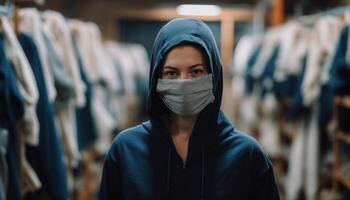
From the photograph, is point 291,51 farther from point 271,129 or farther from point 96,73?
point 96,73

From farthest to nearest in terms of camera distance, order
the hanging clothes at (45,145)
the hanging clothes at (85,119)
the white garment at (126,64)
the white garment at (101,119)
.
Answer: the white garment at (126,64)
the white garment at (101,119)
the hanging clothes at (85,119)
the hanging clothes at (45,145)

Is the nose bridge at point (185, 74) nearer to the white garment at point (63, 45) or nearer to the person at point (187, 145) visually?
the person at point (187, 145)

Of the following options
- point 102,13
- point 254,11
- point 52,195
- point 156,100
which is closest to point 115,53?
point 102,13

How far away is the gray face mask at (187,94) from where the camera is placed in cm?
137

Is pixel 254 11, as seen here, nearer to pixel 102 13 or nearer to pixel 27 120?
pixel 102 13

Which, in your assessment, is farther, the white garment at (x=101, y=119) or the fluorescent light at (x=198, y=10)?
the fluorescent light at (x=198, y=10)

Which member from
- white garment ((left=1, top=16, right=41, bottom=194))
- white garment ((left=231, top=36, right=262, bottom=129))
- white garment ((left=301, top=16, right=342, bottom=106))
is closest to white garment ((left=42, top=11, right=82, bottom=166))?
white garment ((left=1, top=16, right=41, bottom=194))

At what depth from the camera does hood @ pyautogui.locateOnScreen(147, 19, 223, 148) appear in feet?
4.40

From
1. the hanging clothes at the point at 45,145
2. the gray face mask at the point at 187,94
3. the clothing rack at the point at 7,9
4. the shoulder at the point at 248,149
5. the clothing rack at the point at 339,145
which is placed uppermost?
the clothing rack at the point at 7,9

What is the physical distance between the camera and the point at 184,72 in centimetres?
136

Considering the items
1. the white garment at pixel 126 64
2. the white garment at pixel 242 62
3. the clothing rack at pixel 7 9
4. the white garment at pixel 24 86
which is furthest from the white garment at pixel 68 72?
the white garment at pixel 242 62

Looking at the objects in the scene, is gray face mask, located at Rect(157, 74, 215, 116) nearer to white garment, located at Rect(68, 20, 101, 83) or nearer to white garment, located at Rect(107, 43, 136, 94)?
white garment, located at Rect(68, 20, 101, 83)

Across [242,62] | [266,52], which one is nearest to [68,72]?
[266,52]

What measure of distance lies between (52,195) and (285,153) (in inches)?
98.1
